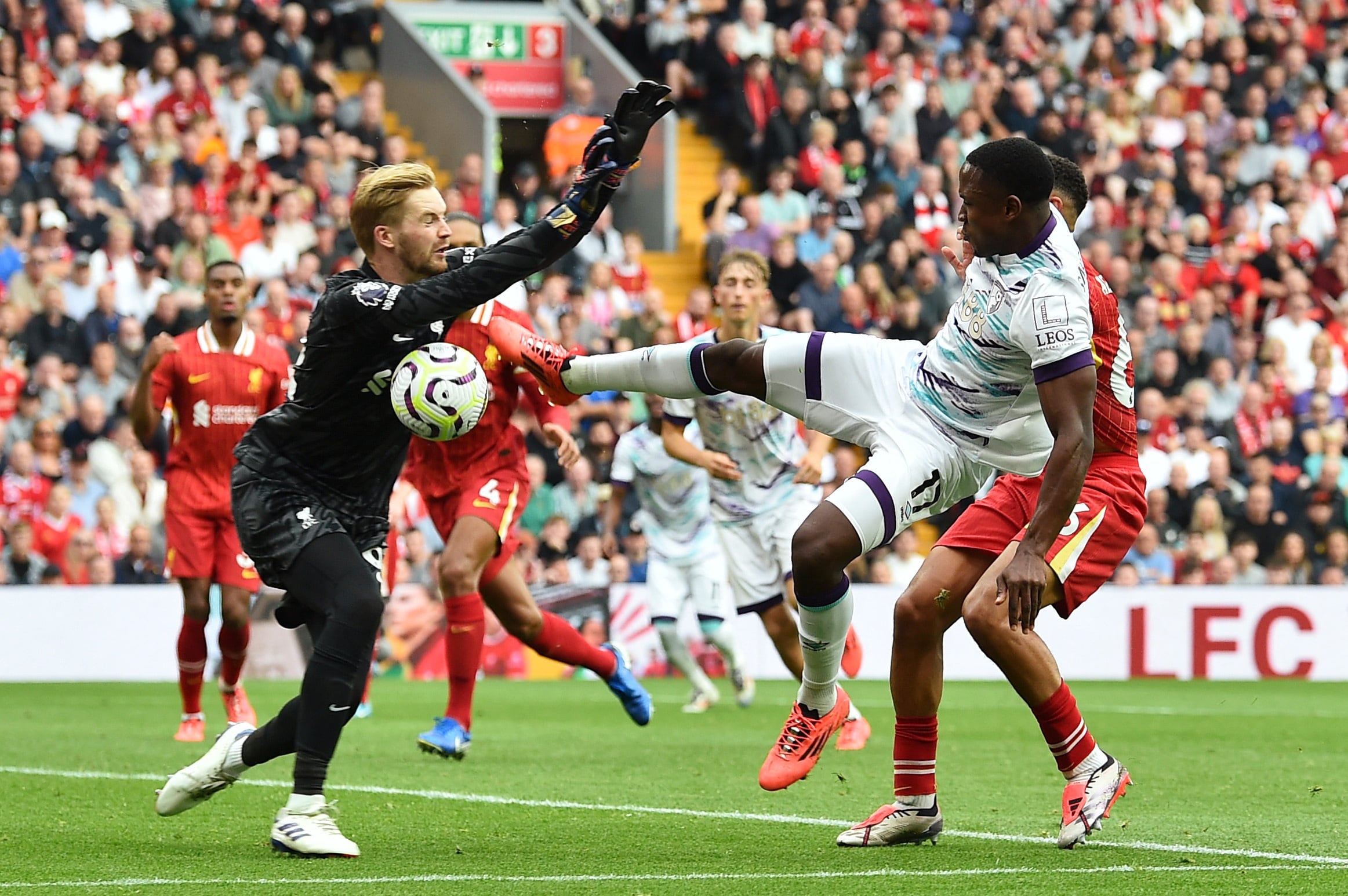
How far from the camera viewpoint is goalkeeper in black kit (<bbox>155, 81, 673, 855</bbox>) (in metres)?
6.30

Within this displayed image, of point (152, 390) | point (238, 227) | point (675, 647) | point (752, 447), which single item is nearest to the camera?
point (152, 390)

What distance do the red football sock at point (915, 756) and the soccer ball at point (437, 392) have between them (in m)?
1.79

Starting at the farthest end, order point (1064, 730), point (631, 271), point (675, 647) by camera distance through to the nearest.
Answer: point (631, 271)
point (675, 647)
point (1064, 730)

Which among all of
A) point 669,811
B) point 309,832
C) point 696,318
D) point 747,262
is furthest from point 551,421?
point 696,318

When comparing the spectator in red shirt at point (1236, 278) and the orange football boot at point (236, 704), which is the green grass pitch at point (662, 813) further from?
the spectator in red shirt at point (1236, 278)

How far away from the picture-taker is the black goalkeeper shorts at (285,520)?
6477 mm

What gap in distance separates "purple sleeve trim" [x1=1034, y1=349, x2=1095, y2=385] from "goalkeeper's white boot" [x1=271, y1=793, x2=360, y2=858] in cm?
262

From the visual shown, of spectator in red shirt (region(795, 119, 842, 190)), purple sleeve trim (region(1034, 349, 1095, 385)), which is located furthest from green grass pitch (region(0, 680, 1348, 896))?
spectator in red shirt (region(795, 119, 842, 190))

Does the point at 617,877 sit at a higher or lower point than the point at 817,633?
lower

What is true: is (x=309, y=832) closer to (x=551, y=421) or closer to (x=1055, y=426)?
(x=1055, y=426)

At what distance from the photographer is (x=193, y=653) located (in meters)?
10.8

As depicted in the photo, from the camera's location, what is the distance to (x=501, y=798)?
8.06m

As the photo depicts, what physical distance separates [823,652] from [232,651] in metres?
4.83

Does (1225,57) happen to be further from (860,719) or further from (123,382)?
(860,719)
